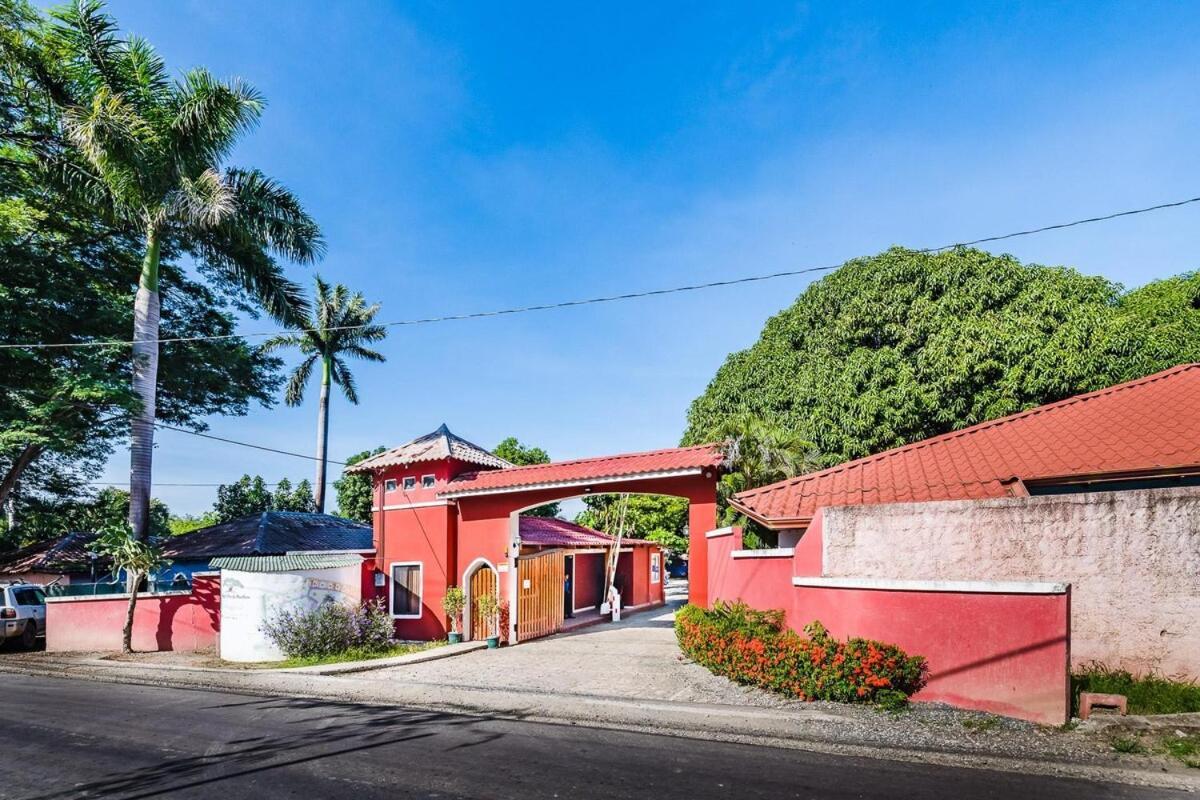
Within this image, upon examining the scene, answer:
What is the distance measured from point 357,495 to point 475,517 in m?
26.6

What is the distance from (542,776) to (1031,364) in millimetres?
17438

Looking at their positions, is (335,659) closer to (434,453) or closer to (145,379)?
(434,453)

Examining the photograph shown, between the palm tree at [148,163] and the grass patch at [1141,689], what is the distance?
2073 cm

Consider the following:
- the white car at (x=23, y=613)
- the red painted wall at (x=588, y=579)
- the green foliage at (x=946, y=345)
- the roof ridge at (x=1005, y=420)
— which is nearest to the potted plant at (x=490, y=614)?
the roof ridge at (x=1005, y=420)

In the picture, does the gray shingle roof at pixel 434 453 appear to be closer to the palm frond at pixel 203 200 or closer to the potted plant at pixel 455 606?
the potted plant at pixel 455 606

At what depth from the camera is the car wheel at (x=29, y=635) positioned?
67.2 ft

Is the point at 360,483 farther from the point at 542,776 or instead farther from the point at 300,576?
the point at 542,776

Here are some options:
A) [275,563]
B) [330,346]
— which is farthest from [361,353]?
[275,563]

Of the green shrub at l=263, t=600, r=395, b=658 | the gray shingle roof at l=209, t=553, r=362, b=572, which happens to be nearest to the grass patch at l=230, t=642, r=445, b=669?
the green shrub at l=263, t=600, r=395, b=658

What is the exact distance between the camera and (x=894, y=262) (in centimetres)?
2447

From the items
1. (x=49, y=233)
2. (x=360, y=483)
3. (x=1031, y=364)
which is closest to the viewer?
(x=1031, y=364)

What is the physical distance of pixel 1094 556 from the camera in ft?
31.3

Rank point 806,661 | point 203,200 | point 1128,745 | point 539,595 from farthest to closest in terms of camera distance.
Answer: point 539,595 < point 203,200 < point 806,661 < point 1128,745

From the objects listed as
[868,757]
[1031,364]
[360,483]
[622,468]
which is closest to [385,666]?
[622,468]
